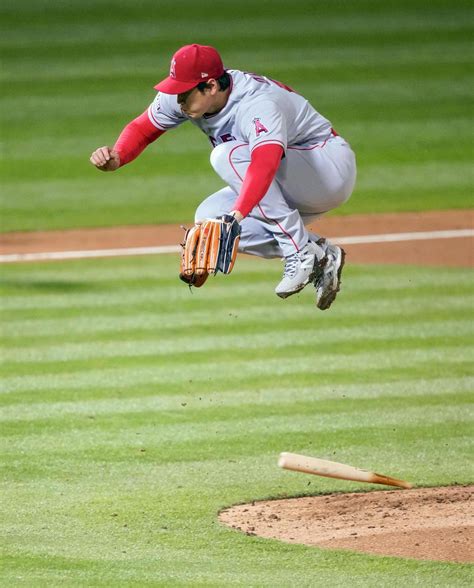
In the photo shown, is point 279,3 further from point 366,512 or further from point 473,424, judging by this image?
point 366,512

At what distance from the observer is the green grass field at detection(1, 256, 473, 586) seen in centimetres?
683

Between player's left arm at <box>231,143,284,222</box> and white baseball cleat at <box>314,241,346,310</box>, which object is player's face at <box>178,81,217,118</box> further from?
white baseball cleat at <box>314,241,346,310</box>

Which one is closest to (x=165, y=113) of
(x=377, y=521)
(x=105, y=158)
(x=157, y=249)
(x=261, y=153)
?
(x=105, y=158)

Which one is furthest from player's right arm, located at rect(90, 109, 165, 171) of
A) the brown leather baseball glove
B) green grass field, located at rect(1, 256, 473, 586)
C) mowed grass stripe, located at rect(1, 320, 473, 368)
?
mowed grass stripe, located at rect(1, 320, 473, 368)

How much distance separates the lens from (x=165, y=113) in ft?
24.1

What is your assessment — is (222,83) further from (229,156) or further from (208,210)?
(208,210)

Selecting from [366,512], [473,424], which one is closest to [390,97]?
[473,424]

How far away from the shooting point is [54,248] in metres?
15.7

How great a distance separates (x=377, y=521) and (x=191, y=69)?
9.22 ft

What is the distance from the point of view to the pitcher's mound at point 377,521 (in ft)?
22.9

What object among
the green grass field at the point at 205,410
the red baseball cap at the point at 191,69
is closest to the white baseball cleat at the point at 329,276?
the red baseball cap at the point at 191,69

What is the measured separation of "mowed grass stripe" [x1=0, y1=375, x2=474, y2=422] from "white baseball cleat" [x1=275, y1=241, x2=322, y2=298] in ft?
9.40

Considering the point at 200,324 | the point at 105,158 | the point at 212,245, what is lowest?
the point at 200,324

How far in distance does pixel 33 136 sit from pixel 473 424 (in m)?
12.3
